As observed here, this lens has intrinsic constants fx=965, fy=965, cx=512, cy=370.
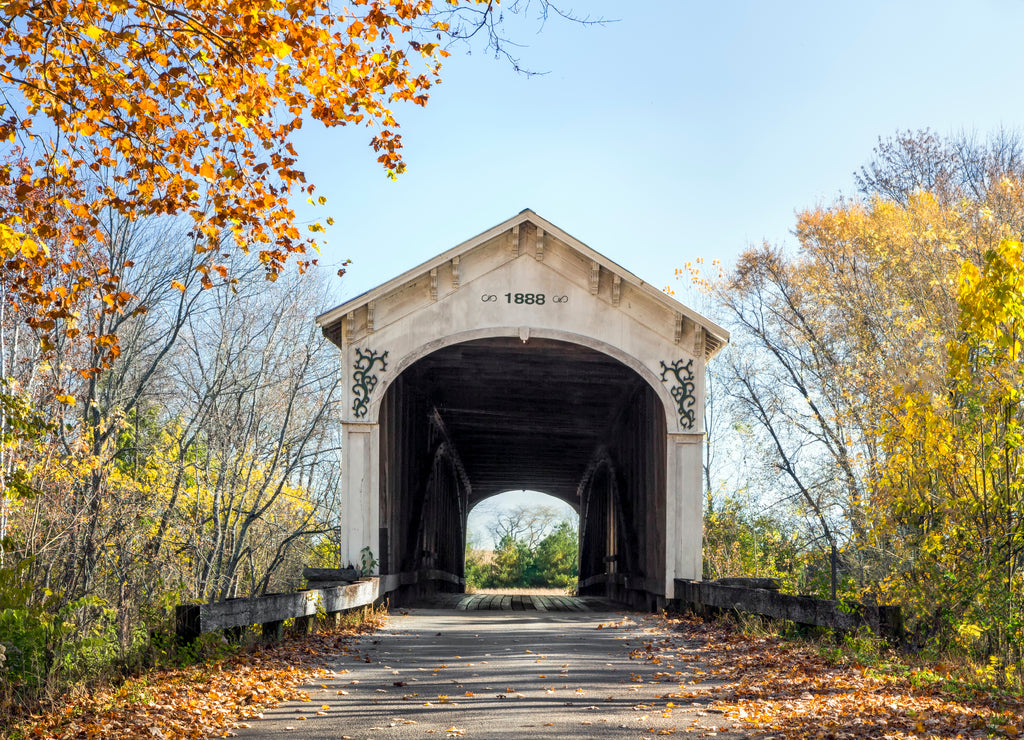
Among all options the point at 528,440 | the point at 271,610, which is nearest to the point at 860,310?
the point at 528,440

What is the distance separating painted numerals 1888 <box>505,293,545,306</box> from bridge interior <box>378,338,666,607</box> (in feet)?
2.77

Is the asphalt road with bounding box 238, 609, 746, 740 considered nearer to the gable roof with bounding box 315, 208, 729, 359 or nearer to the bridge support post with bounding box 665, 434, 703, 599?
the bridge support post with bounding box 665, 434, 703, 599

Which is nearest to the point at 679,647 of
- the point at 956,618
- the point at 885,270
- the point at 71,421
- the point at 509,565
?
the point at 956,618

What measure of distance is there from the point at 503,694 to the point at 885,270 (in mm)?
20179

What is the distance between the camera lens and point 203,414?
20844 mm

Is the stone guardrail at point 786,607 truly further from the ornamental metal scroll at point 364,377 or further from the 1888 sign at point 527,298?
the ornamental metal scroll at point 364,377

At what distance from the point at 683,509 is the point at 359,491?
453cm

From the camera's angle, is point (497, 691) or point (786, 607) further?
point (786, 607)

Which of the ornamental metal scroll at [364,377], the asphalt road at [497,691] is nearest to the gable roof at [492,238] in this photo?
the ornamental metal scroll at [364,377]

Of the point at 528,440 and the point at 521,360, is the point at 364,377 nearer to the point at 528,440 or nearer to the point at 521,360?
the point at 521,360

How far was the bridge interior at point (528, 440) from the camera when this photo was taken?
15164 millimetres

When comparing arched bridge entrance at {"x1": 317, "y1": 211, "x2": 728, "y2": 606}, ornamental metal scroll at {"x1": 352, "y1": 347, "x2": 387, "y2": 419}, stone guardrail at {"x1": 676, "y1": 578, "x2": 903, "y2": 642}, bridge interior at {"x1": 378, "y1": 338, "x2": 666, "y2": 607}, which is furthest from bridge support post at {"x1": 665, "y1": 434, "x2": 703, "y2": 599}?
ornamental metal scroll at {"x1": 352, "y1": 347, "x2": 387, "y2": 419}

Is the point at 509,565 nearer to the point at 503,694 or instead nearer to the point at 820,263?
the point at 820,263

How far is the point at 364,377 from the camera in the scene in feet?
44.1
